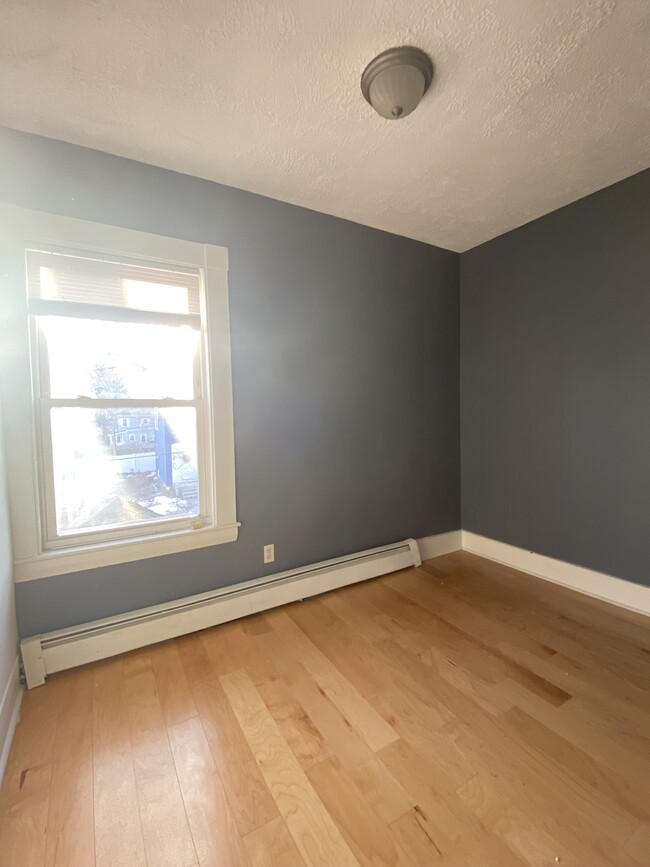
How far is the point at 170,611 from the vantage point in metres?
1.92

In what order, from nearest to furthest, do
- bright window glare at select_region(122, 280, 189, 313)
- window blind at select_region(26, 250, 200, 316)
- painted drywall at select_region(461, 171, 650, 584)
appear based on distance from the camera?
window blind at select_region(26, 250, 200, 316) < bright window glare at select_region(122, 280, 189, 313) < painted drywall at select_region(461, 171, 650, 584)

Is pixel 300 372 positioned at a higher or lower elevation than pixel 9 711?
higher

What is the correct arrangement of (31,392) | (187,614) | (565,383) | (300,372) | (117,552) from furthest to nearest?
(565,383), (300,372), (187,614), (117,552), (31,392)

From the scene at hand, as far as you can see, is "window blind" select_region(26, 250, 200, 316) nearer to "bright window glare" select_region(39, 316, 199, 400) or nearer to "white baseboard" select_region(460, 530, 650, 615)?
"bright window glare" select_region(39, 316, 199, 400)

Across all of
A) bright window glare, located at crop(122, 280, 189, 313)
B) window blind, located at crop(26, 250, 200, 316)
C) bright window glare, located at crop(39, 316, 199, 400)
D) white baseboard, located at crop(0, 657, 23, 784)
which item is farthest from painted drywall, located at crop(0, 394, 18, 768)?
bright window glare, located at crop(122, 280, 189, 313)

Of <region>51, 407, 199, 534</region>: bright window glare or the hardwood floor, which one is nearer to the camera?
the hardwood floor

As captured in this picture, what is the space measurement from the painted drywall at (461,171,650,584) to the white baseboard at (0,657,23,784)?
3029 mm

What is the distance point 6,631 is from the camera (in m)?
1.48

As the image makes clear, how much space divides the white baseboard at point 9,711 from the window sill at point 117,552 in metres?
0.39

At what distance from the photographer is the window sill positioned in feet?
5.50

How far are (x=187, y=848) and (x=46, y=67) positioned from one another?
261 centimetres

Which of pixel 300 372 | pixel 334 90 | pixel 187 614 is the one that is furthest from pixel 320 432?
pixel 334 90

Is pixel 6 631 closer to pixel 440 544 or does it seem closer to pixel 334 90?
pixel 334 90

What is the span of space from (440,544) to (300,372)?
190 centimetres
